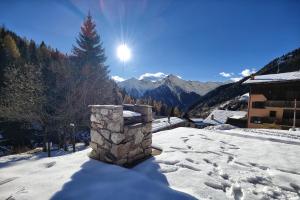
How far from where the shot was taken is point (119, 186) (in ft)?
8.09

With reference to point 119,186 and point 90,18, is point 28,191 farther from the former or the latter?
point 90,18

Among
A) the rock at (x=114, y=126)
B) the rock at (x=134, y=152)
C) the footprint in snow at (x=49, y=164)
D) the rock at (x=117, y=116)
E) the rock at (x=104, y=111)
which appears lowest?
the footprint in snow at (x=49, y=164)

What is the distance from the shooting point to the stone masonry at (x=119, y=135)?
128 inches

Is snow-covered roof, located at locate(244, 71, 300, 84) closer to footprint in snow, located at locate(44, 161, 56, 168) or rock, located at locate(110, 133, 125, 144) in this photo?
rock, located at locate(110, 133, 125, 144)

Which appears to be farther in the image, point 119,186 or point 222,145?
point 222,145

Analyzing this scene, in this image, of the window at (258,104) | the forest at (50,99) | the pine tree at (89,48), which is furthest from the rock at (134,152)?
the window at (258,104)

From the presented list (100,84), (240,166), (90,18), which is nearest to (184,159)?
(240,166)

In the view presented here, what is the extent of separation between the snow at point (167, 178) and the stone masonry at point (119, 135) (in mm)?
257

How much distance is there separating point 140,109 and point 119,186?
6.50 ft

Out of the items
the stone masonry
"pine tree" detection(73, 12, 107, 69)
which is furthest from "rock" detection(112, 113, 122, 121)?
"pine tree" detection(73, 12, 107, 69)

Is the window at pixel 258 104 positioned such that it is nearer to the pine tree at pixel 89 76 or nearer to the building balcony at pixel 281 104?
the building balcony at pixel 281 104

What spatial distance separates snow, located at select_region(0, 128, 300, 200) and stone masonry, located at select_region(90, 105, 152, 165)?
0.26 meters

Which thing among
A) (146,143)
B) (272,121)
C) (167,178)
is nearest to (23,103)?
(146,143)

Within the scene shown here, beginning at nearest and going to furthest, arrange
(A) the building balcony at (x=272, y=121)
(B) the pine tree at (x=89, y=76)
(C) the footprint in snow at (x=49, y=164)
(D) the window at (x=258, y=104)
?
(C) the footprint in snow at (x=49, y=164)
(B) the pine tree at (x=89, y=76)
(A) the building balcony at (x=272, y=121)
(D) the window at (x=258, y=104)
